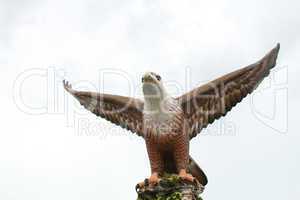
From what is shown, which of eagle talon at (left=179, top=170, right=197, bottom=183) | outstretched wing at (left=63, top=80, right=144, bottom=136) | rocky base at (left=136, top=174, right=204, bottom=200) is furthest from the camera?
outstretched wing at (left=63, top=80, right=144, bottom=136)

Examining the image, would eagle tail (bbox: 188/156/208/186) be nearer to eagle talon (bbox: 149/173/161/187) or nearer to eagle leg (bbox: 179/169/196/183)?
eagle leg (bbox: 179/169/196/183)

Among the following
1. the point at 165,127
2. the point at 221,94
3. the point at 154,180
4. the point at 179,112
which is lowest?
the point at 154,180

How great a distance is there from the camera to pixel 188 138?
918 cm

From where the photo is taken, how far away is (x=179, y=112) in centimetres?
905

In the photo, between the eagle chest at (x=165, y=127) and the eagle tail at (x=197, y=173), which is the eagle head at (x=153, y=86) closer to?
the eagle chest at (x=165, y=127)

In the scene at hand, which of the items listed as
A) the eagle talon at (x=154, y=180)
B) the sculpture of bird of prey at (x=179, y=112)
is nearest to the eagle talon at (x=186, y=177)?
the sculpture of bird of prey at (x=179, y=112)

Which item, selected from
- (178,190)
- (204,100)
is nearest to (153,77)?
(204,100)

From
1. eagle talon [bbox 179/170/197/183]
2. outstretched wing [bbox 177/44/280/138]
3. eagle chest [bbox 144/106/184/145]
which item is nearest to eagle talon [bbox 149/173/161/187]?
eagle talon [bbox 179/170/197/183]

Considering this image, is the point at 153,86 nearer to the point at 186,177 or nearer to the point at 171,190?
the point at 186,177

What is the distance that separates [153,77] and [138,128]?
3.34 ft

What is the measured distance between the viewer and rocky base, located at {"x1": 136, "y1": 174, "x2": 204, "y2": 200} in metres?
8.55

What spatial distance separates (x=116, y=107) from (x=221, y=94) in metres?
1.74

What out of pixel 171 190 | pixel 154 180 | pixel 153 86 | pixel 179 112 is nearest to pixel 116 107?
pixel 153 86

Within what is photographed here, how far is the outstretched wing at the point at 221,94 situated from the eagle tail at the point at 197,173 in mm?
520
